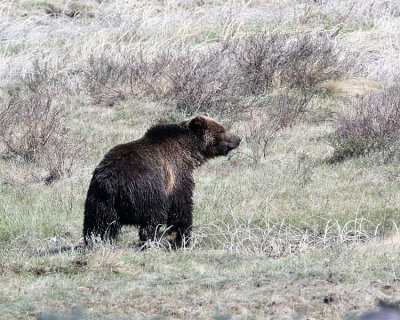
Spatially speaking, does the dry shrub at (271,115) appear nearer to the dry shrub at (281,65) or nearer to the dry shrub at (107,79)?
the dry shrub at (281,65)

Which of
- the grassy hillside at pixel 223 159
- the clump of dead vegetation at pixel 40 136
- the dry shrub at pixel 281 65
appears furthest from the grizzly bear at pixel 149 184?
the dry shrub at pixel 281 65

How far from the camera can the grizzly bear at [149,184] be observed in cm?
743

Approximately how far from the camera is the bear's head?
8.85 metres

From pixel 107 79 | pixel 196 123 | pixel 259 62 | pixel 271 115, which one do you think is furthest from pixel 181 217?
pixel 107 79

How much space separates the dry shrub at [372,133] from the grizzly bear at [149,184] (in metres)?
3.94

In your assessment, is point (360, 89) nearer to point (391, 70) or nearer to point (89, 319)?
point (391, 70)

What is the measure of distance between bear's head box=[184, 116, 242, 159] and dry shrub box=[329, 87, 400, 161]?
11.5 feet

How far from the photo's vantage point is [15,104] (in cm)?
1389

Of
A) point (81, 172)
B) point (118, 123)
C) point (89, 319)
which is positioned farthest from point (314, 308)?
point (118, 123)

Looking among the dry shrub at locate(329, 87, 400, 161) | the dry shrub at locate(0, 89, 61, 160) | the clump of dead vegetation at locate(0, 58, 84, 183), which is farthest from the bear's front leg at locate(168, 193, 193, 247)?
the dry shrub at locate(0, 89, 61, 160)

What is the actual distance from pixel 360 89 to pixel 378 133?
4.06m

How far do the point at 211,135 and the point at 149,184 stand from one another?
1.65 m

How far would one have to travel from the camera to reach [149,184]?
7.64 meters

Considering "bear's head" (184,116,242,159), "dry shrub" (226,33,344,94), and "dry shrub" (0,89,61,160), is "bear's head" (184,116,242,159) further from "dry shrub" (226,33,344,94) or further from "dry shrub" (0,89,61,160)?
"dry shrub" (226,33,344,94)
